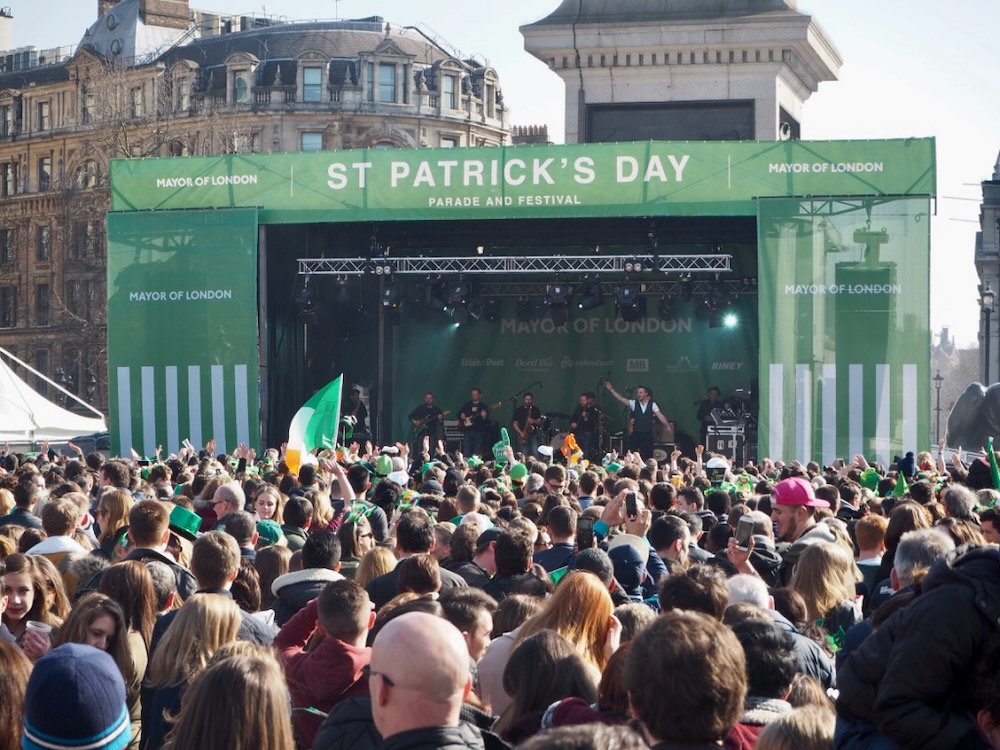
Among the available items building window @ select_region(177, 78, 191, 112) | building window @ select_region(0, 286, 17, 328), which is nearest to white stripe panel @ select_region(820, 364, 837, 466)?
building window @ select_region(177, 78, 191, 112)

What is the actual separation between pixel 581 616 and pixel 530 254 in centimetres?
1913

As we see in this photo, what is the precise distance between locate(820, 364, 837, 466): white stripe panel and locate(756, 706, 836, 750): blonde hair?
17.1 metres

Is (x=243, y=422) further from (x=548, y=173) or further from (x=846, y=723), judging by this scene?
(x=846, y=723)

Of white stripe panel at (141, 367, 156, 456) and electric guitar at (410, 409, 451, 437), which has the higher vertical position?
white stripe panel at (141, 367, 156, 456)

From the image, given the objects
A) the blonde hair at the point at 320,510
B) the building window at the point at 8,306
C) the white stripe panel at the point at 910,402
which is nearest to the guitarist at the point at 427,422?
the white stripe panel at the point at 910,402

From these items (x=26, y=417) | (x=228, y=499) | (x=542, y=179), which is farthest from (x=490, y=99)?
(x=228, y=499)

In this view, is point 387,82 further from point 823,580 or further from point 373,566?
point 823,580

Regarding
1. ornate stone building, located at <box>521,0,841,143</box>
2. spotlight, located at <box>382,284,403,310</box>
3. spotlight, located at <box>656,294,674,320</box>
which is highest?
ornate stone building, located at <box>521,0,841,143</box>

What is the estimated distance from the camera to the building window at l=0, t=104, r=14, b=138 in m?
77.6

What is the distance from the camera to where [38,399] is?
20234 millimetres

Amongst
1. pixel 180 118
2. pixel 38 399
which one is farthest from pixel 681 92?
pixel 180 118

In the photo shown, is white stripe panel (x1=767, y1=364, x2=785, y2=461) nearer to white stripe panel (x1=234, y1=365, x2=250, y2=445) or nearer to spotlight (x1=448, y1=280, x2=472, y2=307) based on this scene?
spotlight (x1=448, y1=280, x2=472, y2=307)

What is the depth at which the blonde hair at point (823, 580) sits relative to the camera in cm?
652

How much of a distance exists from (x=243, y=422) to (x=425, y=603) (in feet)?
55.5
